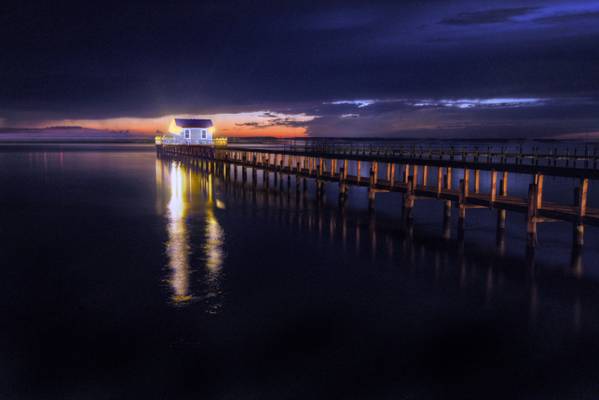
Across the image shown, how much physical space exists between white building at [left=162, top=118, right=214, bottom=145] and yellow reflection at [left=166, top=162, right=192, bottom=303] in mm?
42899

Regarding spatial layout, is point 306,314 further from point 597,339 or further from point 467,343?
point 597,339

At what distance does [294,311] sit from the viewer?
39.0 feet

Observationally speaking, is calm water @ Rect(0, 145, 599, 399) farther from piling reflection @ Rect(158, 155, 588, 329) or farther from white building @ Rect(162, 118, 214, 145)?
white building @ Rect(162, 118, 214, 145)

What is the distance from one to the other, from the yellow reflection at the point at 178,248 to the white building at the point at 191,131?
141ft

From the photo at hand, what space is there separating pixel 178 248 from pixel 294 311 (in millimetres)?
7651

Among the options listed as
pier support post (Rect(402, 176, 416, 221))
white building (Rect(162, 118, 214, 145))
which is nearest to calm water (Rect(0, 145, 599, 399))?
pier support post (Rect(402, 176, 416, 221))

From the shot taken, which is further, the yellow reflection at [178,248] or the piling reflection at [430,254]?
the piling reflection at [430,254]

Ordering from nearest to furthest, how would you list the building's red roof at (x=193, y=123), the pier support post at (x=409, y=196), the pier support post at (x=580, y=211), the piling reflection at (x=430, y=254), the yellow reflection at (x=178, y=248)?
the yellow reflection at (x=178, y=248)
the piling reflection at (x=430, y=254)
the pier support post at (x=580, y=211)
the pier support post at (x=409, y=196)
the building's red roof at (x=193, y=123)

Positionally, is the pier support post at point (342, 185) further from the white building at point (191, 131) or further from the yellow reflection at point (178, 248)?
the white building at point (191, 131)

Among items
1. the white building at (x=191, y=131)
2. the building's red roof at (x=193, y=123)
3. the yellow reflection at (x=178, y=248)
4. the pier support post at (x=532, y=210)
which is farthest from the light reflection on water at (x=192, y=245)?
the building's red roof at (x=193, y=123)

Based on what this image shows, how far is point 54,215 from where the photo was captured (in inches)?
1024

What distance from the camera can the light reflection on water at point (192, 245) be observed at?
13.1 meters

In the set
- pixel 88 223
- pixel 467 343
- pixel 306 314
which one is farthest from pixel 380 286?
pixel 88 223

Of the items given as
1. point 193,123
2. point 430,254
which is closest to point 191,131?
point 193,123
